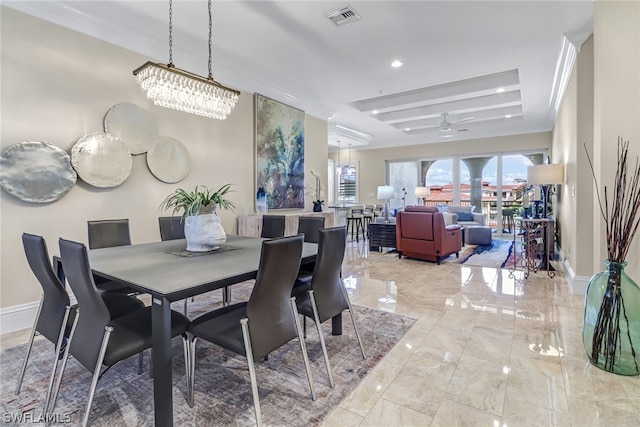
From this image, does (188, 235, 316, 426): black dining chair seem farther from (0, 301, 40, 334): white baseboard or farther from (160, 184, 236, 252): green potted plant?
(0, 301, 40, 334): white baseboard

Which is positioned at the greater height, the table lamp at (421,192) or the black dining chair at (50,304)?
the table lamp at (421,192)

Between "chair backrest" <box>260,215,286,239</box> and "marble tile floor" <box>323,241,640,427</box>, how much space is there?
3.80 ft

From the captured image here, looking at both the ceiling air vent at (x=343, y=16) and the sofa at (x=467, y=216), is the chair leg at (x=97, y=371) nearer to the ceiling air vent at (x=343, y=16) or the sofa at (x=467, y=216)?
the ceiling air vent at (x=343, y=16)

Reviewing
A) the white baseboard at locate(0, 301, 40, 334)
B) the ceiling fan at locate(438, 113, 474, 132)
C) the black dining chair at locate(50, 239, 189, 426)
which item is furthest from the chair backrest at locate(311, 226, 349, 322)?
the ceiling fan at locate(438, 113, 474, 132)

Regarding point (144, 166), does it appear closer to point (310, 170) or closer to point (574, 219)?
point (310, 170)

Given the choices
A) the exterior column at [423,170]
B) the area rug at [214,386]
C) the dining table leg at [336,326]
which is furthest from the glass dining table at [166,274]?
the exterior column at [423,170]

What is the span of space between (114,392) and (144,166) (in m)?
2.47

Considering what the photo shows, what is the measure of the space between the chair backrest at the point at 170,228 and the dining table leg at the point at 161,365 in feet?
6.15

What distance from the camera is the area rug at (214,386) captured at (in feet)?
5.60

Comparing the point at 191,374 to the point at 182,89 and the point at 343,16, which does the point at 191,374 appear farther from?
the point at 343,16

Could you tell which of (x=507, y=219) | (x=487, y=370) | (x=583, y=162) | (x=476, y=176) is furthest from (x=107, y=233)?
(x=507, y=219)

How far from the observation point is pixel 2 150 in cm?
267

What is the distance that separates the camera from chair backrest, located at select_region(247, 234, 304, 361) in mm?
1617

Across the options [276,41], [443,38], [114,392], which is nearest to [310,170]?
[276,41]
